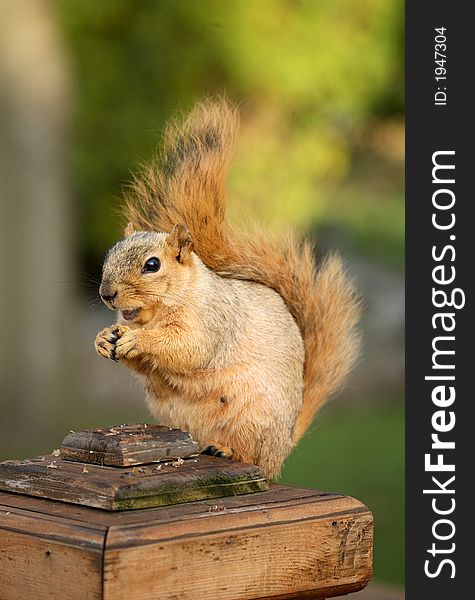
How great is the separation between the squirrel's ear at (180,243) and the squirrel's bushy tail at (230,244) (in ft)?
0.70

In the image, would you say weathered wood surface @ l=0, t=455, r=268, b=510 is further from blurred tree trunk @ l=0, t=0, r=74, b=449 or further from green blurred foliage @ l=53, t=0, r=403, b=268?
green blurred foliage @ l=53, t=0, r=403, b=268

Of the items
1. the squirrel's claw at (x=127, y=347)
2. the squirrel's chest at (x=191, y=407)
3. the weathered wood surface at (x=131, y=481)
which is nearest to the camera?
the weathered wood surface at (x=131, y=481)

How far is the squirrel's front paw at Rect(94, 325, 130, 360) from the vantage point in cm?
185

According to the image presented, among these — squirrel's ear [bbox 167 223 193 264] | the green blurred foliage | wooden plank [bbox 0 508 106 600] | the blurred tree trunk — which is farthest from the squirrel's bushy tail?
the green blurred foliage

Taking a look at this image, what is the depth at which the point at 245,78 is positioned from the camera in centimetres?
715

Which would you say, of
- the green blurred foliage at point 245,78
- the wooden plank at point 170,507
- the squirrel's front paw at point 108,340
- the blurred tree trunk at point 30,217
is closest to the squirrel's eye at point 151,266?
the squirrel's front paw at point 108,340

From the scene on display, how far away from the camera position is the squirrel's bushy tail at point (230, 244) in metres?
2.15

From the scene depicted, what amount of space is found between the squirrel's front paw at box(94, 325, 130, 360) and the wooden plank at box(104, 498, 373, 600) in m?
0.32

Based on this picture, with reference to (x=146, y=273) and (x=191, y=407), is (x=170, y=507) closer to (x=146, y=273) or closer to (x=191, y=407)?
(x=191, y=407)

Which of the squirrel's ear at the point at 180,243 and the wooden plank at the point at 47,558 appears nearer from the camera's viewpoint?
the wooden plank at the point at 47,558

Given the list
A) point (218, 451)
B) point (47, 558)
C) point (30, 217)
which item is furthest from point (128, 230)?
point (30, 217)

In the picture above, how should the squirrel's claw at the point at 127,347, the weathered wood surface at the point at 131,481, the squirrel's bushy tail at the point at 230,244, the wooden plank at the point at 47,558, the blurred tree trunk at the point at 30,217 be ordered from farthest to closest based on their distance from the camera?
the blurred tree trunk at the point at 30,217
the squirrel's bushy tail at the point at 230,244
the squirrel's claw at the point at 127,347
the weathered wood surface at the point at 131,481
the wooden plank at the point at 47,558

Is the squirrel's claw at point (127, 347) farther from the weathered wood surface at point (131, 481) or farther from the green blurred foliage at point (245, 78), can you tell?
the green blurred foliage at point (245, 78)

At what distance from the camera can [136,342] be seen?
186cm
